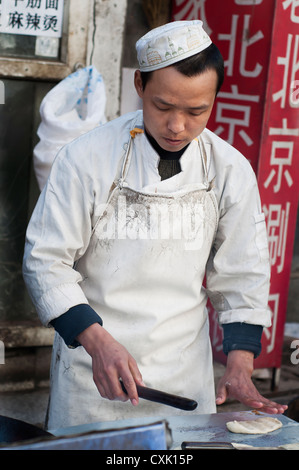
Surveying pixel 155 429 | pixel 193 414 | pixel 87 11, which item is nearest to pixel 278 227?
pixel 87 11

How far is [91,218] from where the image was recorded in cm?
263

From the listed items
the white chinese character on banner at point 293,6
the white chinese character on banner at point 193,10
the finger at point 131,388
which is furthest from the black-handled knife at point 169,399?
the white chinese character on banner at point 193,10

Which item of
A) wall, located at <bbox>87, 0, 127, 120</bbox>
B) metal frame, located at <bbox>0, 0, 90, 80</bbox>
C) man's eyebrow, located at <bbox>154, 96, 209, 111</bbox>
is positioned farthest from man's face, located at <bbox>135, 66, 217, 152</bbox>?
wall, located at <bbox>87, 0, 127, 120</bbox>

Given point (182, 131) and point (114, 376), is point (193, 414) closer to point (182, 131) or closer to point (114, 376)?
point (114, 376)

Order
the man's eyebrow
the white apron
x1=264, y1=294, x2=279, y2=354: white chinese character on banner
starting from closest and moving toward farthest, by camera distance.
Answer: the man's eyebrow < the white apron < x1=264, y1=294, x2=279, y2=354: white chinese character on banner

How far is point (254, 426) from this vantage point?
Result: 2506 mm

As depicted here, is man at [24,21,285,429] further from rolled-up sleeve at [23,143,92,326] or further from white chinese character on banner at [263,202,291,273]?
white chinese character on banner at [263,202,291,273]

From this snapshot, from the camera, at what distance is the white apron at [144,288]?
2637 millimetres

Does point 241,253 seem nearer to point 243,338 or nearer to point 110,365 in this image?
point 243,338

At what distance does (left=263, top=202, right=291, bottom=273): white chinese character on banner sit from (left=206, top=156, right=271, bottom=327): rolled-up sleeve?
241 cm

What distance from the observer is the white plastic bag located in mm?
4543

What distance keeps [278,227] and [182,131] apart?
295 cm

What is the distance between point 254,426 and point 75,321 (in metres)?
0.73
